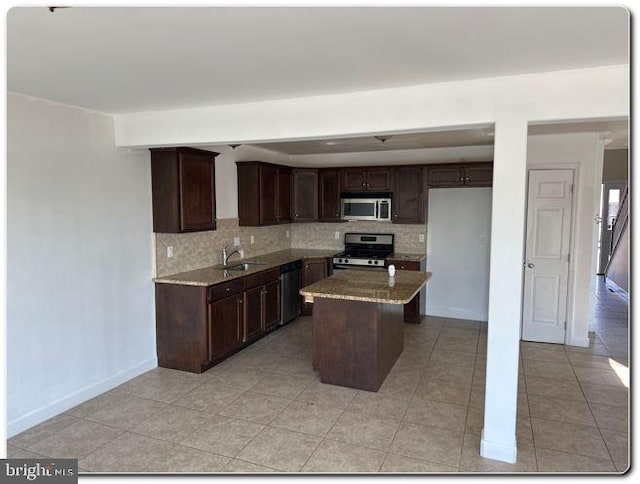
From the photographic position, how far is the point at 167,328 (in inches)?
171

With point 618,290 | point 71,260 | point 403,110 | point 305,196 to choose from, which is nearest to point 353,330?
point 403,110

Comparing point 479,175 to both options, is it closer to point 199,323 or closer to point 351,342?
point 351,342

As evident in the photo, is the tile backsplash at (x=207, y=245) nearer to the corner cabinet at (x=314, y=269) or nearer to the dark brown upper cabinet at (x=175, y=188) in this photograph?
the dark brown upper cabinet at (x=175, y=188)

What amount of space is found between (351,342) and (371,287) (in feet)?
1.74

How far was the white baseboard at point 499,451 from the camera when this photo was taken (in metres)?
2.78

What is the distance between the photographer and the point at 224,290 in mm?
4395

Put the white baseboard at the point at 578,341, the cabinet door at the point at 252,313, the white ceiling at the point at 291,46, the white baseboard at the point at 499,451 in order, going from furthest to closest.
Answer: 1. the white baseboard at the point at 578,341
2. the cabinet door at the point at 252,313
3. the white baseboard at the point at 499,451
4. the white ceiling at the point at 291,46

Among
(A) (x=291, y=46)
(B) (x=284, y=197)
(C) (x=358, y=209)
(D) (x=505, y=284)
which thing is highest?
(A) (x=291, y=46)

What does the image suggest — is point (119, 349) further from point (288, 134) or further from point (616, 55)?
point (616, 55)

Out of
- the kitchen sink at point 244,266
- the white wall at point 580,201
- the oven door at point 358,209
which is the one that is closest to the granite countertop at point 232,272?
the kitchen sink at point 244,266

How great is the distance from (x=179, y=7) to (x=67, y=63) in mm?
1089

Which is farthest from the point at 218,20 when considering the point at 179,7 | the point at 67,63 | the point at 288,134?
the point at 288,134

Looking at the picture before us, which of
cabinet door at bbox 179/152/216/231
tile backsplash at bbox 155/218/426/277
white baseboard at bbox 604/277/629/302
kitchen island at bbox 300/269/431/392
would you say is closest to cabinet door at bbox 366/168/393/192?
tile backsplash at bbox 155/218/426/277

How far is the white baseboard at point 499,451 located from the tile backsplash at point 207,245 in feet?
10.7
